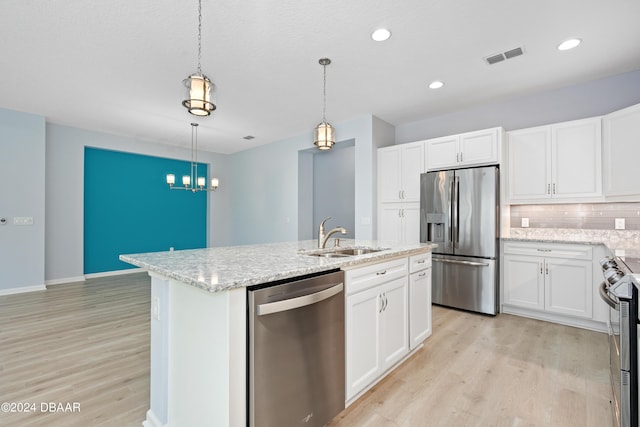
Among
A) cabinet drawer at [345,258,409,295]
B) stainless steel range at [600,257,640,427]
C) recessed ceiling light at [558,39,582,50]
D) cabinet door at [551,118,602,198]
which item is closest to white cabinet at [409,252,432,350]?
cabinet drawer at [345,258,409,295]

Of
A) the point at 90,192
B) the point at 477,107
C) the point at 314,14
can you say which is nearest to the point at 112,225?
the point at 90,192

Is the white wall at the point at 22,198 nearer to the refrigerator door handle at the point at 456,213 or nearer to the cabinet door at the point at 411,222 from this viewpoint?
the cabinet door at the point at 411,222

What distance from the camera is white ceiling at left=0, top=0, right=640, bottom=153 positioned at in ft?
7.63

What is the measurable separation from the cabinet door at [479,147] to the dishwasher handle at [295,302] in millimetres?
3087

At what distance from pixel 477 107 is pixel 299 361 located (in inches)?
172

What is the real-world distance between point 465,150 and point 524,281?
1.74m

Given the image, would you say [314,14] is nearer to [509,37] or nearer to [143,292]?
[509,37]

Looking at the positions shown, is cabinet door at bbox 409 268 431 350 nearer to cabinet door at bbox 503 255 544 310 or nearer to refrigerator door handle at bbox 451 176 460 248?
refrigerator door handle at bbox 451 176 460 248

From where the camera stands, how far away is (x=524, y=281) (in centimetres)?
353

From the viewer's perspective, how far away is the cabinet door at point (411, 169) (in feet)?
14.3

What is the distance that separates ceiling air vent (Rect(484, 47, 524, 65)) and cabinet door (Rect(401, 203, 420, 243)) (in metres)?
1.94

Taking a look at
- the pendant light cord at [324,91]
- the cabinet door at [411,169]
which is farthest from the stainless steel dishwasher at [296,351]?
the cabinet door at [411,169]

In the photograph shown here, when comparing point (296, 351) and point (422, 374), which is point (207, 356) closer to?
point (296, 351)

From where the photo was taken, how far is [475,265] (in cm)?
368
